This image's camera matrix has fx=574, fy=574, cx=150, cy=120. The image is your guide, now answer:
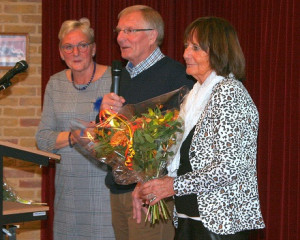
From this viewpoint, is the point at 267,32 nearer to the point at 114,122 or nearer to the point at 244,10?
the point at 244,10

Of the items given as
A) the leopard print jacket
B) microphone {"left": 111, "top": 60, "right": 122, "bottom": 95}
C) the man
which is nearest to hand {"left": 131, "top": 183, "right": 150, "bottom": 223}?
the man

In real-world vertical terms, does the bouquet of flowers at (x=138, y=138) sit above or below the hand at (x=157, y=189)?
above

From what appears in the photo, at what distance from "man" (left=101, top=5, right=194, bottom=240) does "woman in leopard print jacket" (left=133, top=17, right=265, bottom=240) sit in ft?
2.06

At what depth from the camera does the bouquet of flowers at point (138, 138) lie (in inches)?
98.3

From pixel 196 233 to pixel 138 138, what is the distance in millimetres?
477

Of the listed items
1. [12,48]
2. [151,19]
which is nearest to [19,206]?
[151,19]

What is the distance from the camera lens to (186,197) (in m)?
2.52

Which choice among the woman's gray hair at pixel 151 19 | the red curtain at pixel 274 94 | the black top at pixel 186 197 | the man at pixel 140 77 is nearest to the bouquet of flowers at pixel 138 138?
the black top at pixel 186 197

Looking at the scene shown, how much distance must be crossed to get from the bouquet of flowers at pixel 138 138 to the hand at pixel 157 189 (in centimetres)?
6

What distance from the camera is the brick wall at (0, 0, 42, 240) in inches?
189

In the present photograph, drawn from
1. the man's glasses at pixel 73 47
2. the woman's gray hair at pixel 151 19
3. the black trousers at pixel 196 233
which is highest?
the woman's gray hair at pixel 151 19

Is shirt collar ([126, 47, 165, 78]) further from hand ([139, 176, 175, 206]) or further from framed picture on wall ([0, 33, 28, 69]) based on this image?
framed picture on wall ([0, 33, 28, 69])

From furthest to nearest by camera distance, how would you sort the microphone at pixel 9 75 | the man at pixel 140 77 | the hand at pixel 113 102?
the man at pixel 140 77 < the hand at pixel 113 102 < the microphone at pixel 9 75

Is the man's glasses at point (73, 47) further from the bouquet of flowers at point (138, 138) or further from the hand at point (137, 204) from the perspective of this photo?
the hand at point (137, 204)
